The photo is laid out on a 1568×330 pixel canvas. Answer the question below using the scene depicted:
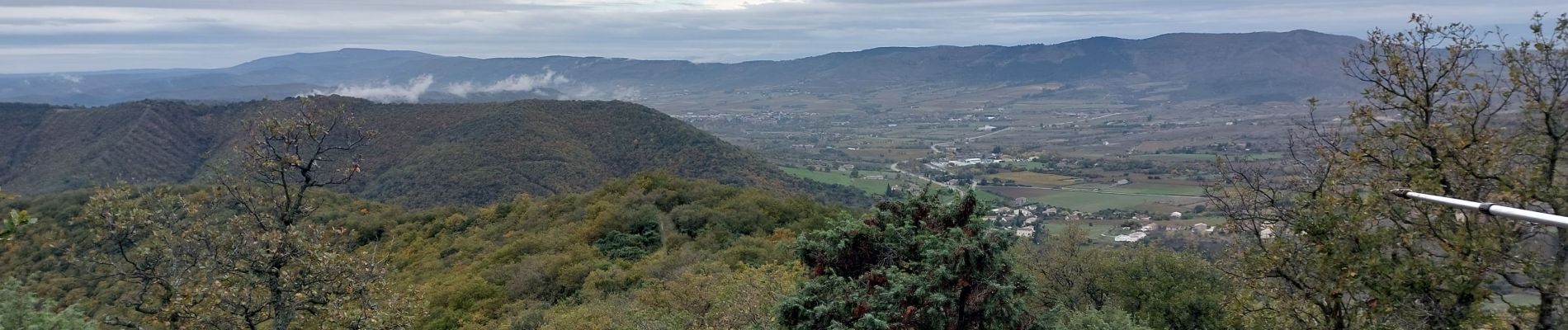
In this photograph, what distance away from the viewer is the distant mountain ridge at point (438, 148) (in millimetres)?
70688

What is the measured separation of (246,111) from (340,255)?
10907 cm

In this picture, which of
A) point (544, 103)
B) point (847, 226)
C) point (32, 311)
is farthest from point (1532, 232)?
point (544, 103)

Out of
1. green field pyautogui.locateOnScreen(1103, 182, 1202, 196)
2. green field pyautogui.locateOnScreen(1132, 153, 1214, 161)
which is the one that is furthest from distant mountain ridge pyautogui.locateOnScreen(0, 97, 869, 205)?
green field pyautogui.locateOnScreen(1132, 153, 1214, 161)

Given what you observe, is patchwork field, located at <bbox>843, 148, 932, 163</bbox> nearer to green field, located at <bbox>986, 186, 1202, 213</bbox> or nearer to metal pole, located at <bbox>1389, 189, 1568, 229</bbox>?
green field, located at <bbox>986, 186, 1202, 213</bbox>

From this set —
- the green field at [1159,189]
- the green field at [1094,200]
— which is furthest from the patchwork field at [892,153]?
the green field at [1159,189]

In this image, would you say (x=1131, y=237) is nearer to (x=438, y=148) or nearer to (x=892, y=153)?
(x=438, y=148)

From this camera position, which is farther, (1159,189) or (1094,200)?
(1159,189)

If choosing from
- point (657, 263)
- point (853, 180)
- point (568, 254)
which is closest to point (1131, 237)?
point (657, 263)

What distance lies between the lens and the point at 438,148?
7875 centimetres

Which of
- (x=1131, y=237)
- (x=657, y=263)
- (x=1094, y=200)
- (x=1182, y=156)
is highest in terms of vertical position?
(x=657, y=263)

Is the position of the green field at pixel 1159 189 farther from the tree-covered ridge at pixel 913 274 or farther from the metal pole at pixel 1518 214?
the metal pole at pixel 1518 214

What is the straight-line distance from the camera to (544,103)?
93.8m

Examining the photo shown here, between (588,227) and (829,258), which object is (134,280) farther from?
(588,227)

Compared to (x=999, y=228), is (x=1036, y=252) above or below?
below
